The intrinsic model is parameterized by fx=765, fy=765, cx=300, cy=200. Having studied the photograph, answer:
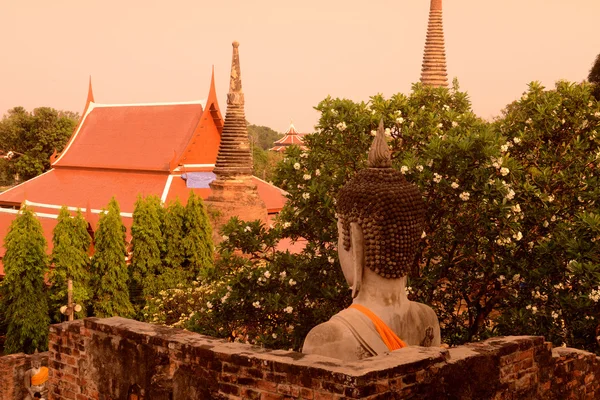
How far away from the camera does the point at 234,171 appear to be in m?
27.6

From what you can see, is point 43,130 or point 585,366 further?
point 43,130

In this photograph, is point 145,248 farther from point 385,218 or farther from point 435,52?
point 435,52

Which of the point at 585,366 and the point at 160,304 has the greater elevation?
the point at 585,366

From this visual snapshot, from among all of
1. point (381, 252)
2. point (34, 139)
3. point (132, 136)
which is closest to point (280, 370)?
point (381, 252)

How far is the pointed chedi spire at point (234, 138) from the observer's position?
1088 inches

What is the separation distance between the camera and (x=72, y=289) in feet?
65.8

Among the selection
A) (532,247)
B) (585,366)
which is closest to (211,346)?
(585,366)

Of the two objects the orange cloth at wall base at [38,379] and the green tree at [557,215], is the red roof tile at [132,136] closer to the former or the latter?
the orange cloth at wall base at [38,379]

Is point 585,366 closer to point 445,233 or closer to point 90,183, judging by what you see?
point 445,233

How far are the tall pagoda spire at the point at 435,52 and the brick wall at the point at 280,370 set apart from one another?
27.5m

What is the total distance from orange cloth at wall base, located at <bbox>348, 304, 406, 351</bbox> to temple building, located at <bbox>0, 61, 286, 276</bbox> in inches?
880

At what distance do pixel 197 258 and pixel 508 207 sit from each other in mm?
14136

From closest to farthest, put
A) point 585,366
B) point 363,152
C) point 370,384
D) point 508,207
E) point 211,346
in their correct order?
point 370,384 → point 211,346 → point 585,366 → point 508,207 → point 363,152

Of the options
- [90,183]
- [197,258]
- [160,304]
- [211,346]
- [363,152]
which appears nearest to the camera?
[211,346]
